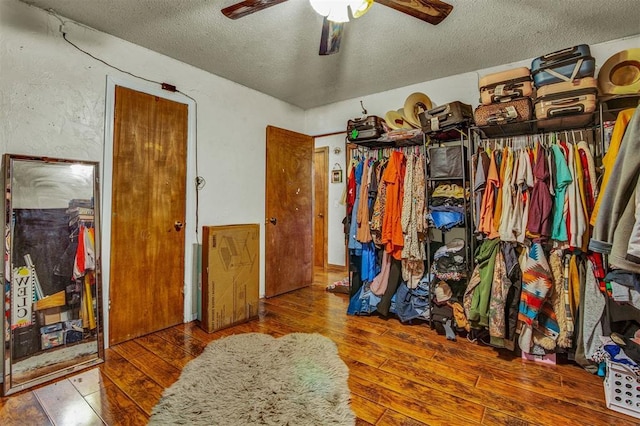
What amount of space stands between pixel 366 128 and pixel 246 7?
1669 mm

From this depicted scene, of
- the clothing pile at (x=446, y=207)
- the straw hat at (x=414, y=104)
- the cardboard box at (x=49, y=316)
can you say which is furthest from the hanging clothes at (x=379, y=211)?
the cardboard box at (x=49, y=316)

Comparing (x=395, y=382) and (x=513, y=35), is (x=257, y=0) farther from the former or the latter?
(x=395, y=382)

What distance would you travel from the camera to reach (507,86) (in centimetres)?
232

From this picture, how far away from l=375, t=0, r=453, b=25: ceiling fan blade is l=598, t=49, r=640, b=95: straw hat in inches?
58.3

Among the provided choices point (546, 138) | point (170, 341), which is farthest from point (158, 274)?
point (546, 138)

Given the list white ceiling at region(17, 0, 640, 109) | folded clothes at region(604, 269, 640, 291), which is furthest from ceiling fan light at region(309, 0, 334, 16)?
folded clothes at region(604, 269, 640, 291)

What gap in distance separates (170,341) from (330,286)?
2.00m

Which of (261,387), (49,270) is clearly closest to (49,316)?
(49,270)

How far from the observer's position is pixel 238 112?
131 inches

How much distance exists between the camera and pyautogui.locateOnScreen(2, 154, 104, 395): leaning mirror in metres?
1.87

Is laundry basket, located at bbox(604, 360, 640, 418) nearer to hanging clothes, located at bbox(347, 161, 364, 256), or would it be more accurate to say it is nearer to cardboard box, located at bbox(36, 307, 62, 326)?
hanging clothes, located at bbox(347, 161, 364, 256)

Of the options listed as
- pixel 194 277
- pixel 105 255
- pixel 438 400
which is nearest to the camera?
pixel 438 400

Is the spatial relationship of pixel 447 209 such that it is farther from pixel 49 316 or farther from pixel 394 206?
pixel 49 316

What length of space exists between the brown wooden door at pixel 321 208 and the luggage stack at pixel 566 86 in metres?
3.09
